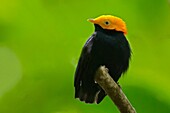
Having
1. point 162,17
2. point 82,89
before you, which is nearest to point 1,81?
point 82,89

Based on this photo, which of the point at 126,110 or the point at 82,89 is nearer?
the point at 126,110

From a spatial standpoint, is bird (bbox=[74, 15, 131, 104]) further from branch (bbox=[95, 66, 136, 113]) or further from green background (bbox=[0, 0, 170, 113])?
branch (bbox=[95, 66, 136, 113])

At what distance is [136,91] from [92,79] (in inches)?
8.1

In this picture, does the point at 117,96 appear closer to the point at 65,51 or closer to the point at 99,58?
the point at 99,58

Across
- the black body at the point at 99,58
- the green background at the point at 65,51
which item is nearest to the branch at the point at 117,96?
the black body at the point at 99,58

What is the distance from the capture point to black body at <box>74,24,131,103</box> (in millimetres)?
1699

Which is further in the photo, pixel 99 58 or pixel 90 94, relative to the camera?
pixel 90 94

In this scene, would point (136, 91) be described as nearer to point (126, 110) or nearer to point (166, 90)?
point (166, 90)

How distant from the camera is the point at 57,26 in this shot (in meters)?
1.76

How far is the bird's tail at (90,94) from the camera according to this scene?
1.79 meters

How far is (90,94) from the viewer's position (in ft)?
5.98

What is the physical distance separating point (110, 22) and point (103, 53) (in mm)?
122

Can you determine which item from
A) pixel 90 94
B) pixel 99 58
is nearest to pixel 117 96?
pixel 99 58

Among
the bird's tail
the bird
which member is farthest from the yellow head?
the bird's tail
